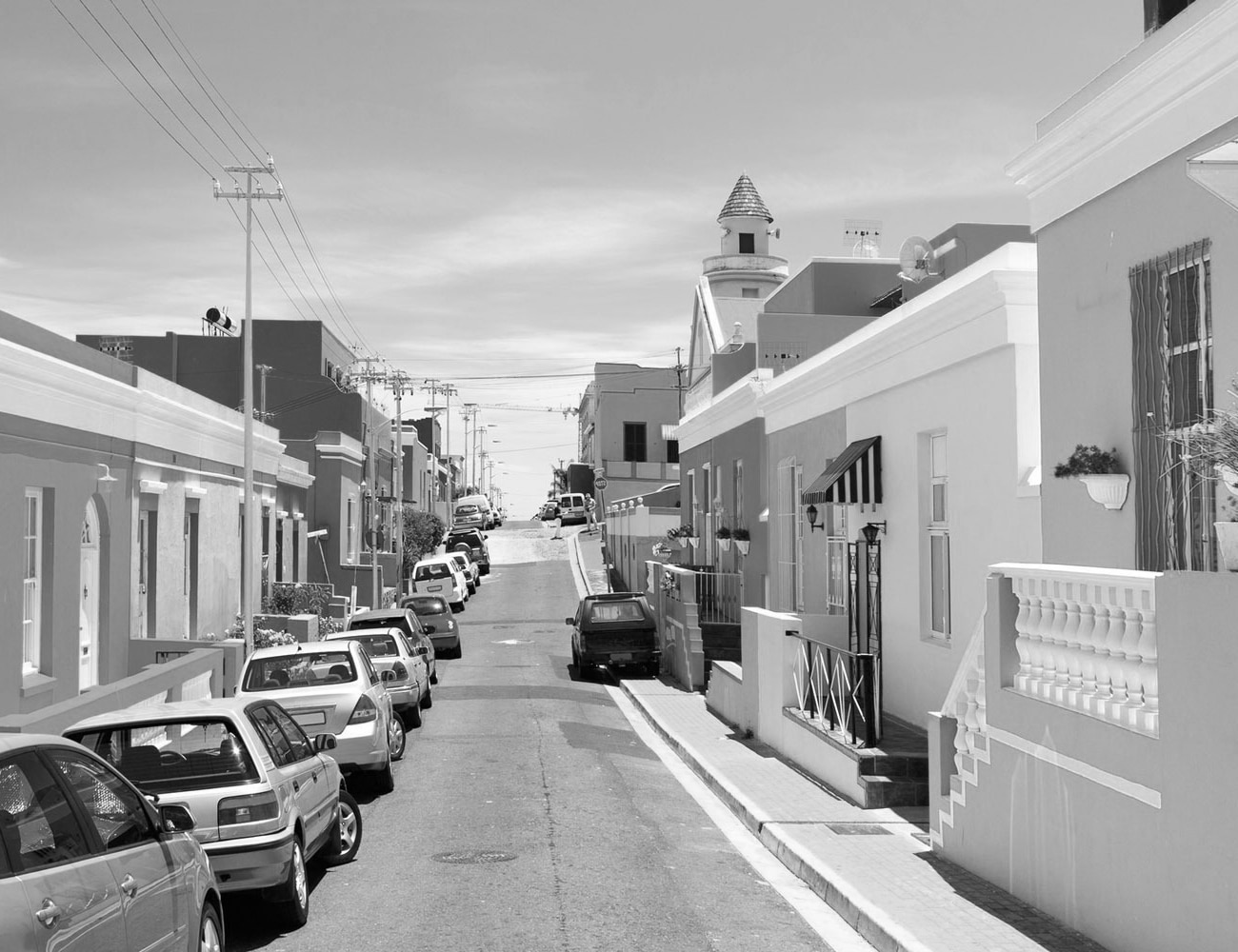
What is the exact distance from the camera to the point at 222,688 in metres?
19.5

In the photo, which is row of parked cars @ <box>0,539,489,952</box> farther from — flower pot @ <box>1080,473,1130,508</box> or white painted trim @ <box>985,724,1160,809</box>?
flower pot @ <box>1080,473,1130,508</box>

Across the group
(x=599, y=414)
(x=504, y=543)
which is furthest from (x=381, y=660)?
(x=599, y=414)

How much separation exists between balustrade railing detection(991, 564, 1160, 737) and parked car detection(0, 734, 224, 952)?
502 cm

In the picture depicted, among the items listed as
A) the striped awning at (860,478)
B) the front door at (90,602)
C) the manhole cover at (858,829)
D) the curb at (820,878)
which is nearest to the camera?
the curb at (820,878)

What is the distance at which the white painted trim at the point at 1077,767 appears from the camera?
693 cm

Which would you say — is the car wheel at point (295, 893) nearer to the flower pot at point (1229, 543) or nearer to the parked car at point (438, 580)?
the flower pot at point (1229, 543)

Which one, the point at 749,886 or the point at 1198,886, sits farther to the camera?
the point at 749,886

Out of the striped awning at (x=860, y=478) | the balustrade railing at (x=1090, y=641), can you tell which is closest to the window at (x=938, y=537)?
the striped awning at (x=860, y=478)

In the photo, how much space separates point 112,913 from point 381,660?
14184mm

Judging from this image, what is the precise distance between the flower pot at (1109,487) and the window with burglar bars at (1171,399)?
12 cm

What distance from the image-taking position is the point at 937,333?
1358cm

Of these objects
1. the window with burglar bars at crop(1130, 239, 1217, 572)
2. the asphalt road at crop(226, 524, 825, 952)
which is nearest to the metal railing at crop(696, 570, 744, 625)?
the asphalt road at crop(226, 524, 825, 952)

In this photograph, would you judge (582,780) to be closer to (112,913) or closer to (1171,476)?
(1171,476)

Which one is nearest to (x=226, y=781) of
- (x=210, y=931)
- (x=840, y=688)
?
(x=210, y=931)
